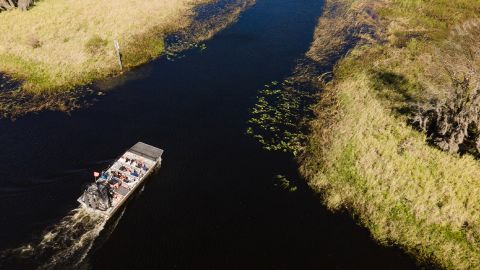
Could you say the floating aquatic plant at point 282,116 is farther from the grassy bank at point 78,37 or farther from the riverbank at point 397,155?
the grassy bank at point 78,37

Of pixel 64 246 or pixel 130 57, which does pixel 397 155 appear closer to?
pixel 64 246

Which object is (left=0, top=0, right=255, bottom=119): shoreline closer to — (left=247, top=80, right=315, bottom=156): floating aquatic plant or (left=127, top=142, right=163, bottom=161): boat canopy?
(left=127, top=142, right=163, bottom=161): boat canopy

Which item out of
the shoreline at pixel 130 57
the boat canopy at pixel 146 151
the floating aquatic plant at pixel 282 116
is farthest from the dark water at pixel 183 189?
the shoreline at pixel 130 57

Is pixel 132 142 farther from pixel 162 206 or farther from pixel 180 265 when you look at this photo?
pixel 180 265

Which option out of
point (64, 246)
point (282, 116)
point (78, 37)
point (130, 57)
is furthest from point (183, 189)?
point (78, 37)

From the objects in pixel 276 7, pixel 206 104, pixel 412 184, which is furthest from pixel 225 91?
pixel 276 7
